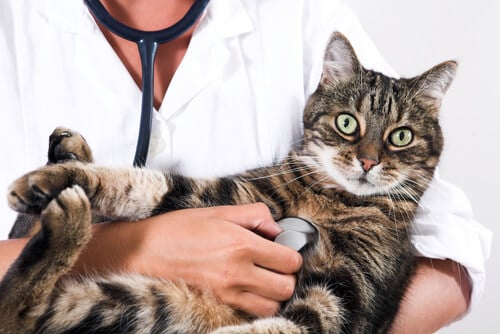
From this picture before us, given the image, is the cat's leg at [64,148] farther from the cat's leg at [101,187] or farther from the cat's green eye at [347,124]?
the cat's green eye at [347,124]

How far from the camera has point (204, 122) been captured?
1.00m

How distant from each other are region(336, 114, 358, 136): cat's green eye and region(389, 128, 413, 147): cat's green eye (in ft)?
0.18

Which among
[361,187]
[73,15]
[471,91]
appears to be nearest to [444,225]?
[361,187]

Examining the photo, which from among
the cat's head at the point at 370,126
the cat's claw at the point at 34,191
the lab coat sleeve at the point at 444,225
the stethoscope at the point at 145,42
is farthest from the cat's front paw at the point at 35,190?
the lab coat sleeve at the point at 444,225

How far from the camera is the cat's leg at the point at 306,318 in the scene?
2.45 ft

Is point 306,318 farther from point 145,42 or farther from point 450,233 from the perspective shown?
point 145,42

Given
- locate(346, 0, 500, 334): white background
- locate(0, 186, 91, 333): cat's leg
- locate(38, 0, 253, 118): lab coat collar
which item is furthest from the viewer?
locate(346, 0, 500, 334): white background

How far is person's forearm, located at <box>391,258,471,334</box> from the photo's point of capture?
918mm

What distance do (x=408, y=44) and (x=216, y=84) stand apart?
0.45 m

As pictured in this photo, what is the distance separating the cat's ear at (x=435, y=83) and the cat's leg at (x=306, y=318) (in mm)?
345

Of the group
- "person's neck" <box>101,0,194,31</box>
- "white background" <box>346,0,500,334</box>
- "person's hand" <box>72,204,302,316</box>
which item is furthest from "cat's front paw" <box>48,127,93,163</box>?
"white background" <box>346,0,500,334</box>

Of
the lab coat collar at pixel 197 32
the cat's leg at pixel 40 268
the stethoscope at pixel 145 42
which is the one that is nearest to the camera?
the cat's leg at pixel 40 268

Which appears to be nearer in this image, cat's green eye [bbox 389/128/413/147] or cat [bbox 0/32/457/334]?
cat [bbox 0/32/457/334]

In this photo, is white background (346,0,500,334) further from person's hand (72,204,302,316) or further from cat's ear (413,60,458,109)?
person's hand (72,204,302,316)
